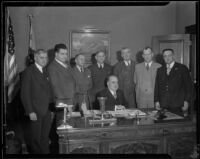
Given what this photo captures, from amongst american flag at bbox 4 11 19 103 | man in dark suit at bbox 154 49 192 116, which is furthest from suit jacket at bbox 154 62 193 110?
american flag at bbox 4 11 19 103

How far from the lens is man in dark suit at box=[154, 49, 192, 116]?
10.1ft

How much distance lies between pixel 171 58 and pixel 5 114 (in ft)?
5.70

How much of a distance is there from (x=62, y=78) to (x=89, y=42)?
448 millimetres

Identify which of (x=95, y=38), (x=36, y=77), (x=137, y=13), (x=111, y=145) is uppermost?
(x=137, y=13)

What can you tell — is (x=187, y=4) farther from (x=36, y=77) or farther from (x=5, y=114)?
(x=5, y=114)

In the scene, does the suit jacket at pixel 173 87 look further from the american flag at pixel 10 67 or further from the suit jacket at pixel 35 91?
the american flag at pixel 10 67

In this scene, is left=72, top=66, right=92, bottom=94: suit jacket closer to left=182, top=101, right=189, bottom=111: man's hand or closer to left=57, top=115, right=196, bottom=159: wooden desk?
left=57, top=115, right=196, bottom=159: wooden desk

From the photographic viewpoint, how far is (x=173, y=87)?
312 cm

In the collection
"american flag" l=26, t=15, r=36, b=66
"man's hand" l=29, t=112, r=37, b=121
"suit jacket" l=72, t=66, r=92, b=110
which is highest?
"american flag" l=26, t=15, r=36, b=66

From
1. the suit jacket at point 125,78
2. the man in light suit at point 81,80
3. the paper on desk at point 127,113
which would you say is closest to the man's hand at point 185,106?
the paper on desk at point 127,113

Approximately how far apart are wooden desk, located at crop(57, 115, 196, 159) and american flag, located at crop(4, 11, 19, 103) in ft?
2.03

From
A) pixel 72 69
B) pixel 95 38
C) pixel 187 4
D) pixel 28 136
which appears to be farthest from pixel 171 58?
pixel 28 136

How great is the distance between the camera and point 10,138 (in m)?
3.04

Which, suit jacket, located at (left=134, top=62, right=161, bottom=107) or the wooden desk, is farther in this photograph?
suit jacket, located at (left=134, top=62, right=161, bottom=107)
